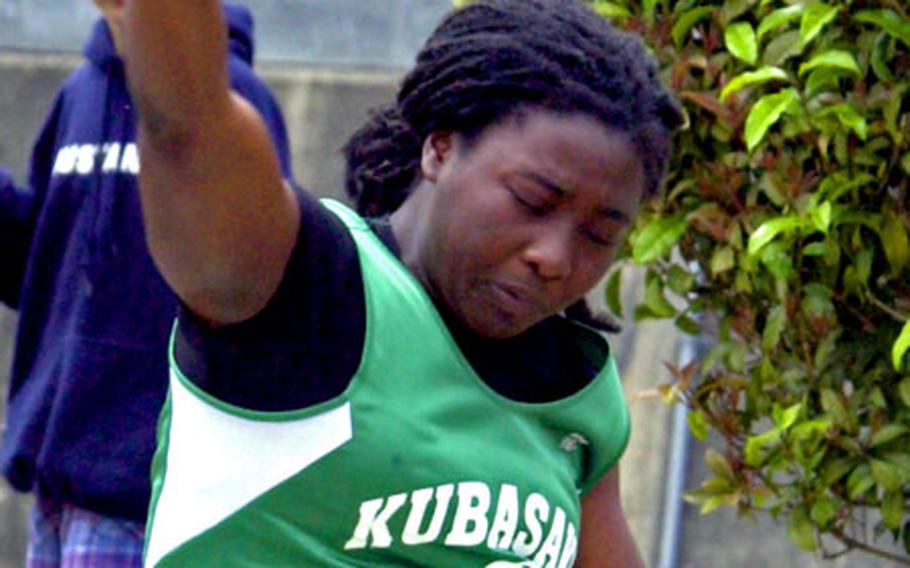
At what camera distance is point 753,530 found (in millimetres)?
6160

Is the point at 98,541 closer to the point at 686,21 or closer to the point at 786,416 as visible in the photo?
the point at 786,416

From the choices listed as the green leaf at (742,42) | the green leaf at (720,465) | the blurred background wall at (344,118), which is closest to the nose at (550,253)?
the green leaf at (742,42)

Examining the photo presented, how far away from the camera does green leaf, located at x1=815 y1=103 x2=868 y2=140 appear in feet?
10.8

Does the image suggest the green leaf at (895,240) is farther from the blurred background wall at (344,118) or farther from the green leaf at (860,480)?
Answer: the blurred background wall at (344,118)

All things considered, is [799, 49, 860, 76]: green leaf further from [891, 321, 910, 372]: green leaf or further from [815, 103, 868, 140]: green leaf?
[891, 321, 910, 372]: green leaf

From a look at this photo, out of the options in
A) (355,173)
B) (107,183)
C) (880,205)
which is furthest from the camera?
(107,183)

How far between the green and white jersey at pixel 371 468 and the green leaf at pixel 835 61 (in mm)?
861

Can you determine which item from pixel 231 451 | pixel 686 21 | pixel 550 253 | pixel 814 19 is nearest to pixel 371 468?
pixel 231 451

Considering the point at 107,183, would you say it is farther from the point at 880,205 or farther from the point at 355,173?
the point at 880,205

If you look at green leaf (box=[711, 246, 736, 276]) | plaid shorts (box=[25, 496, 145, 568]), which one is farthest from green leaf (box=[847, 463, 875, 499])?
plaid shorts (box=[25, 496, 145, 568])

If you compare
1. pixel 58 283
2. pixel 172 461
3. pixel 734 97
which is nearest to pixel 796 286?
pixel 734 97

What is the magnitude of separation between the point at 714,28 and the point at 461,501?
3.84 feet

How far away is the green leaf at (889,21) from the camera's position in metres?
3.31

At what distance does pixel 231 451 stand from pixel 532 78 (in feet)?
1.90
